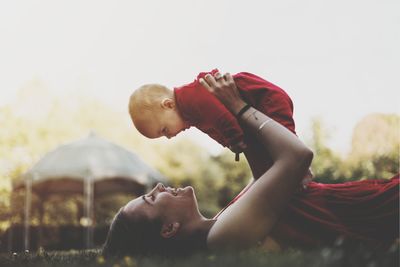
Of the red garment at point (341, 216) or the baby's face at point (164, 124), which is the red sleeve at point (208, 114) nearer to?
the baby's face at point (164, 124)

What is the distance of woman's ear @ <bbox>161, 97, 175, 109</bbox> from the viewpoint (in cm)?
338

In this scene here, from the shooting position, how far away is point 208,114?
2967mm

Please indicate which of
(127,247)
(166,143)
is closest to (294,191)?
(127,247)

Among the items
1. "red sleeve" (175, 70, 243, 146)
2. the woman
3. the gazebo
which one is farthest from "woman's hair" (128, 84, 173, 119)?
the gazebo

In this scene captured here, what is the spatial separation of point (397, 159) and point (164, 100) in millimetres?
24033

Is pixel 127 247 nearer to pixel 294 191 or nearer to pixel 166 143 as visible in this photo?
pixel 294 191

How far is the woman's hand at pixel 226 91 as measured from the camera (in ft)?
9.03

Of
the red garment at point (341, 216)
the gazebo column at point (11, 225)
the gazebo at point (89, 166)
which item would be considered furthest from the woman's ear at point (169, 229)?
the gazebo column at point (11, 225)

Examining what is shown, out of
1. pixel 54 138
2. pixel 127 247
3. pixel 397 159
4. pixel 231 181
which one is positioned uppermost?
pixel 127 247

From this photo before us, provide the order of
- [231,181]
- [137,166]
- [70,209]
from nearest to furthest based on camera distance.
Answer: [137,166], [70,209], [231,181]

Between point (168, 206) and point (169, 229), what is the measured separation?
110 millimetres

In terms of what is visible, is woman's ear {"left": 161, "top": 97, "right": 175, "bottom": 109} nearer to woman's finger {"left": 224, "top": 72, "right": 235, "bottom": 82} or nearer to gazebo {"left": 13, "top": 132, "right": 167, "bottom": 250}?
woman's finger {"left": 224, "top": 72, "right": 235, "bottom": 82}

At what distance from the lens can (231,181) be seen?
3597 centimetres

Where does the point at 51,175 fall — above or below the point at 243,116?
below
